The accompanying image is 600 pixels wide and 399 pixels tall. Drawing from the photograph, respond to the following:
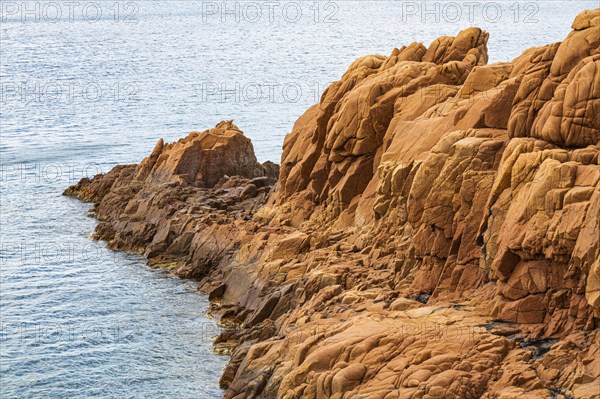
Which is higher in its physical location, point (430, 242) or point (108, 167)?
point (430, 242)

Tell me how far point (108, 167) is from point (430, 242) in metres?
56.1

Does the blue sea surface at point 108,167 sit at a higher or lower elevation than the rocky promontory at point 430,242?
lower

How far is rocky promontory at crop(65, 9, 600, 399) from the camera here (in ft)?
110

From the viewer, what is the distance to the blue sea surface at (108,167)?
4791cm

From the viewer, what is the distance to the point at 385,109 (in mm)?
52094

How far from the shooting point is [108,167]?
92562 mm

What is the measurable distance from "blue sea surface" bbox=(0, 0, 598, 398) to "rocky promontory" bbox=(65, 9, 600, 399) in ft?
11.3

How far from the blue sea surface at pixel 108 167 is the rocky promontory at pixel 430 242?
3.44 metres

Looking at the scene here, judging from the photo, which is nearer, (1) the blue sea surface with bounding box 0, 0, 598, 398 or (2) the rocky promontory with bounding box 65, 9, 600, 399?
(2) the rocky promontory with bounding box 65, 9, 600, 399

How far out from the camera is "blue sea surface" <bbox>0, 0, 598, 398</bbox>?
4791 centimetres

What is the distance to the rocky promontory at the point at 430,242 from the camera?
33.6 m

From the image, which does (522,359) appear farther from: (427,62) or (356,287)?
(427,62)

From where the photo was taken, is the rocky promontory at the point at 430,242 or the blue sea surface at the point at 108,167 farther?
the blue sea surface at the point at 108,167

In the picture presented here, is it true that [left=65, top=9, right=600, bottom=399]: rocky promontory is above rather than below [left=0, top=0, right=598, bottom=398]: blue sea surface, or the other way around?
above
